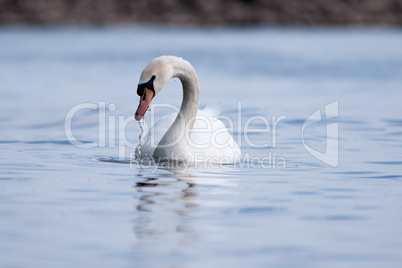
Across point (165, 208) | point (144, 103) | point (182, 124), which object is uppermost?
point (144, 103)

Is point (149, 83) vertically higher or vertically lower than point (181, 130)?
higher

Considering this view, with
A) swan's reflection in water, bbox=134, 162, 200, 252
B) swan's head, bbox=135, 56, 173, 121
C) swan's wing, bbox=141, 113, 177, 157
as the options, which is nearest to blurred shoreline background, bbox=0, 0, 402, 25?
swan's wing, bbox=141, 113, 177, 157

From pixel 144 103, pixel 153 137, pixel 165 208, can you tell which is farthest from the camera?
pixel 153 137

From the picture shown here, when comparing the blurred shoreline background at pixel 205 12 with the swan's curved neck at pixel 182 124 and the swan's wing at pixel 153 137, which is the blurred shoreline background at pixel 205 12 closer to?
the swan's wing at pixel 153 137

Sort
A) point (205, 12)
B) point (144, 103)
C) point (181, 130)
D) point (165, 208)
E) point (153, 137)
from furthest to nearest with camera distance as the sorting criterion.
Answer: point (205, 12) < point (153, 137) < point (181, 130) < point (144, 103) < point (165, 208)

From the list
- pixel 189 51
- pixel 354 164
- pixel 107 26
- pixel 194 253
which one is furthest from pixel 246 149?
pixel 107 26

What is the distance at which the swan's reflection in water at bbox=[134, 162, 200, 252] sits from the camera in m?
5.55

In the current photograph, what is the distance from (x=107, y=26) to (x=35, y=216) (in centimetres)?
5876

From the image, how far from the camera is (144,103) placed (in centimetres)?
832

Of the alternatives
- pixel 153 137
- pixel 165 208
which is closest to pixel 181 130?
pixel 153 137

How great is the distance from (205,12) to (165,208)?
59776 mm

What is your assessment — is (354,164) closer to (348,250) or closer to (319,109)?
(348,250)

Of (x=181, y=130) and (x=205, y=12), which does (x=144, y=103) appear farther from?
(x=205, y=12)

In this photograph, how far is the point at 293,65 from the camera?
2659 cm
